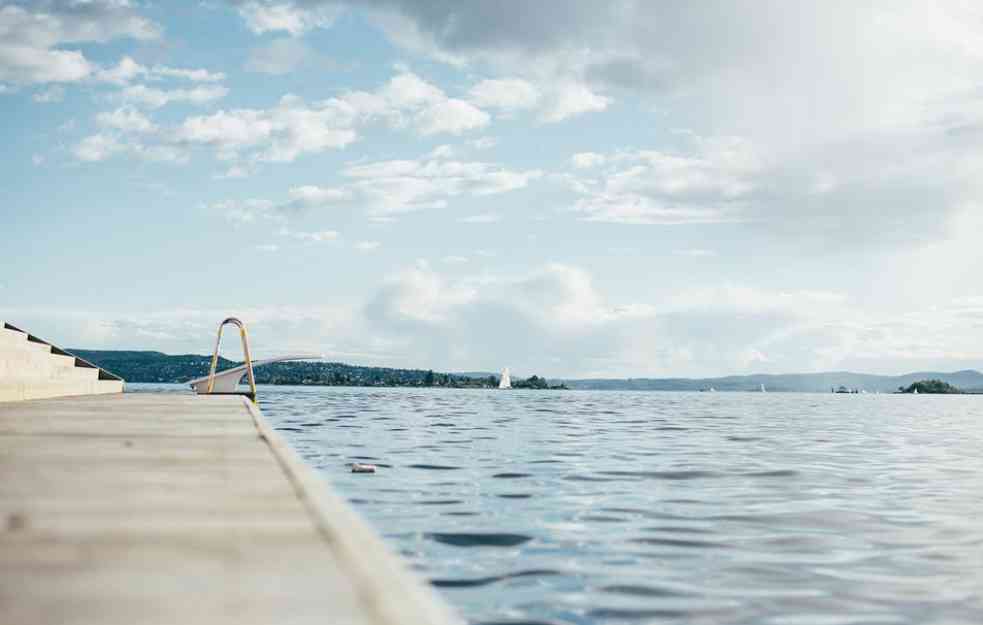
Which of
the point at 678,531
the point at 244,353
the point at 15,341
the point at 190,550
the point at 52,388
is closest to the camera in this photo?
the point at 190,550

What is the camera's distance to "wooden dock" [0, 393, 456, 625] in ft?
8.05

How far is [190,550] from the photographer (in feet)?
10.6

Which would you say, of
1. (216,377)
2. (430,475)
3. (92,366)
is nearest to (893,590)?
(430,475)

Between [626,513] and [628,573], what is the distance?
2660 mm

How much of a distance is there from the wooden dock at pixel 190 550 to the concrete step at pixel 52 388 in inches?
422

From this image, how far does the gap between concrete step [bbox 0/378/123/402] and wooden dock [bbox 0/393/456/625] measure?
1072 centimetres

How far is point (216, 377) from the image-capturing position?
98.0ft

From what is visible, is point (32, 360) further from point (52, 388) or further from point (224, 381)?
point (224, 381)

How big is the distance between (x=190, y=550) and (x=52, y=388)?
18.0 metres

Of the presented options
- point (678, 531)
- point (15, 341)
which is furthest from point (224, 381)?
point (678, 531)

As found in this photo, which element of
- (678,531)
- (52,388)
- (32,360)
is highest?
(32,360)

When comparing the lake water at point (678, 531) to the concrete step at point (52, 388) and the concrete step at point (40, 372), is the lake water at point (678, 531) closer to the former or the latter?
the concrete step at point (52, 388)

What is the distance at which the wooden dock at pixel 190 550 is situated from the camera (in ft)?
8.05

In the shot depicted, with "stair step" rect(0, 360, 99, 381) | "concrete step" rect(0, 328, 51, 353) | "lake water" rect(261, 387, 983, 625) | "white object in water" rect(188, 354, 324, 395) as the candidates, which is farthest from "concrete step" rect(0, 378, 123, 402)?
"lake water" rect(261, 387, 983, 625)
